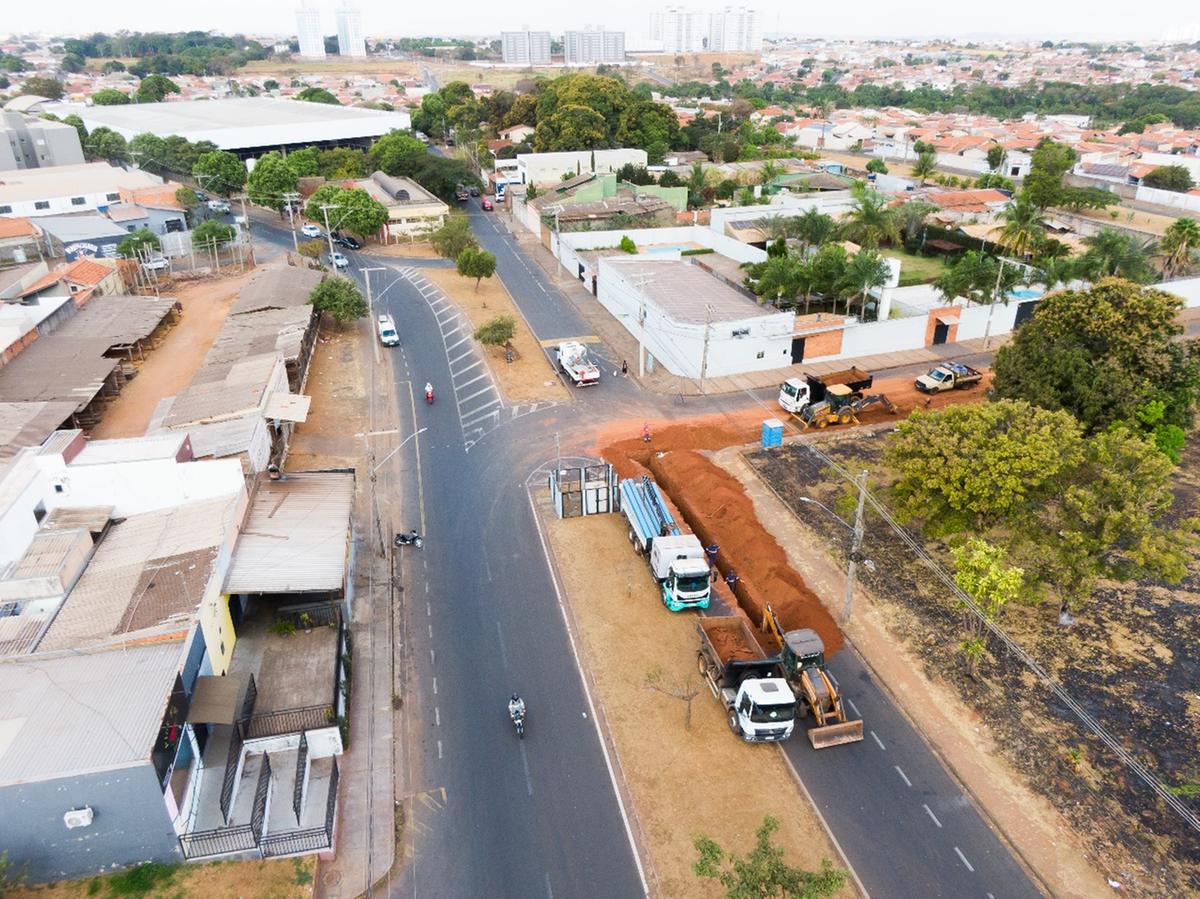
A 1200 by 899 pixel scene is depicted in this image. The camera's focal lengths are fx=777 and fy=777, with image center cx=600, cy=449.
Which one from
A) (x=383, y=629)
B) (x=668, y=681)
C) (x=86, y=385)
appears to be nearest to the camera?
(x=668, y=681)

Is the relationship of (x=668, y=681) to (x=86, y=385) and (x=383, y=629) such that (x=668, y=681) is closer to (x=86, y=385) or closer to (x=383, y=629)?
(x=383, y=629)

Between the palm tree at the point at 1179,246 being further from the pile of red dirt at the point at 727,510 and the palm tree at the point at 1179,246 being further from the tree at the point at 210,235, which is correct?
the tree at the point at 210,235

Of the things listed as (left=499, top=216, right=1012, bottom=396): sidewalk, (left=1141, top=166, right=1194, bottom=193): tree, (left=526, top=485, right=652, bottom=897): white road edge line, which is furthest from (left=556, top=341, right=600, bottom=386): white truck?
(left=1141, top=166, right=1194, bottom=193): tree

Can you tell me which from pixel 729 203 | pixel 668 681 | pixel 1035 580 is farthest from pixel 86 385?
pixel 729 203

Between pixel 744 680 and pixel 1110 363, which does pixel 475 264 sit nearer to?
pixel 1110 363

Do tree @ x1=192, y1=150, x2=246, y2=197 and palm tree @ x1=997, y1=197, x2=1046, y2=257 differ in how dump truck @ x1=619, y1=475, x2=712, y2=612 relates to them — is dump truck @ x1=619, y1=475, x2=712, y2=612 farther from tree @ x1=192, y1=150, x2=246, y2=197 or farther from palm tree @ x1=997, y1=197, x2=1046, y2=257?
tree @ x1=192, y1=150, x2=246, y2=197

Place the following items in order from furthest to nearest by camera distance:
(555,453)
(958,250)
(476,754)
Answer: (958,250)
(555,453)
(476,754)
